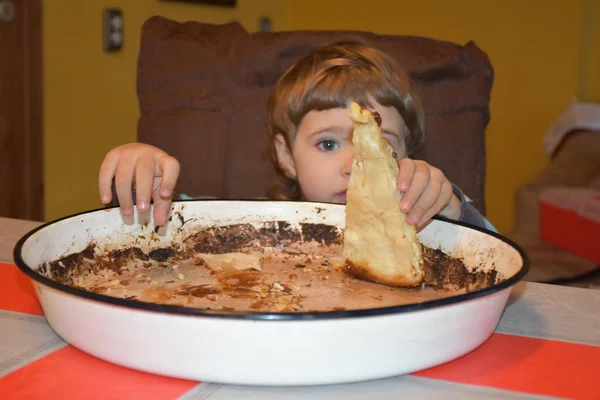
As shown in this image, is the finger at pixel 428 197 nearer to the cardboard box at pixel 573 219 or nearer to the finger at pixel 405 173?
the finger at pixel 405 173

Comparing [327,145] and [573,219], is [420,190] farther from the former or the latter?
[573,219]

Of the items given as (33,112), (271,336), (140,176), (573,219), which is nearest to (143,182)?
(140,176)

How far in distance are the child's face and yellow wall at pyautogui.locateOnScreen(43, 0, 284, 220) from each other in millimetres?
1551

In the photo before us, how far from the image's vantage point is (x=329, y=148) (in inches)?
55.0

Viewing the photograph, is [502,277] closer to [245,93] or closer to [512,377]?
[512,377]

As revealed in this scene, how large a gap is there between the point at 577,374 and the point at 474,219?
2.06 ft

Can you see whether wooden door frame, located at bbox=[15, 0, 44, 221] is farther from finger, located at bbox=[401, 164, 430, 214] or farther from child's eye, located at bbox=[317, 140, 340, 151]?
finger, located at bbox=[401, 164, 430, 214]

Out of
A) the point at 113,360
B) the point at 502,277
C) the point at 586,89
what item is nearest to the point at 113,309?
the point at 113,360

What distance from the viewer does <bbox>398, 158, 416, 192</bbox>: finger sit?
82 centimetres

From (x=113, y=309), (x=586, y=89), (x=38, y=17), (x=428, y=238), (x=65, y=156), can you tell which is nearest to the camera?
(x=113, y=309)

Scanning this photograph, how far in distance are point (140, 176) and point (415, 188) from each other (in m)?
0.36

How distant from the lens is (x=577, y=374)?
59 cm

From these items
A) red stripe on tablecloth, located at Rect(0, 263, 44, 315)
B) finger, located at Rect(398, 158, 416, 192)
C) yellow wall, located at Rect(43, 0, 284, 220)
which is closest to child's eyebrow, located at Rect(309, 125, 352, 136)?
finger, located at Rect(398, 158, 416, 192)

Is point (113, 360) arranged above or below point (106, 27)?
below
